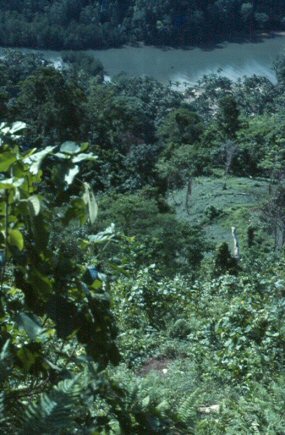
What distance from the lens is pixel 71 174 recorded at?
1029 millimetres

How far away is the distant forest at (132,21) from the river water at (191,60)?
46.6 inches

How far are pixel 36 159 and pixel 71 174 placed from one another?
0.06 m

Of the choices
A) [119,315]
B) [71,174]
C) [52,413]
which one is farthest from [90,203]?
[119,315]

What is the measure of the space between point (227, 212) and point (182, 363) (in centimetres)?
1493

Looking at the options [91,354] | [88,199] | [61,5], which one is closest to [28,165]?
[88,199]

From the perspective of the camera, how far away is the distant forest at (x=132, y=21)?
50375 mm

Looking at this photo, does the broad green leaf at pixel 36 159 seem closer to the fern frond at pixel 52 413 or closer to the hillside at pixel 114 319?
the hillside at pixel 114 319

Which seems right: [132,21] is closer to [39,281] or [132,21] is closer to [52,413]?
[39,281]

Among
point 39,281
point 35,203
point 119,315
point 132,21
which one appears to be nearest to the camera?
point 35,203

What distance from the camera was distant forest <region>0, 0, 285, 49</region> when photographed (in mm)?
50375

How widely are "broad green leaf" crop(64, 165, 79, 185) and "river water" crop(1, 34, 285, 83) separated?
141ft

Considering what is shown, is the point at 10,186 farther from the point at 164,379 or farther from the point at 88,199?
the point at 164,379

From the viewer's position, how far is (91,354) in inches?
44.2

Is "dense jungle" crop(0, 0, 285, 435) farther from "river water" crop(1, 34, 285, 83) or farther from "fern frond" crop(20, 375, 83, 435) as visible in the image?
"river water" crop(1, 34, 285, 83)
